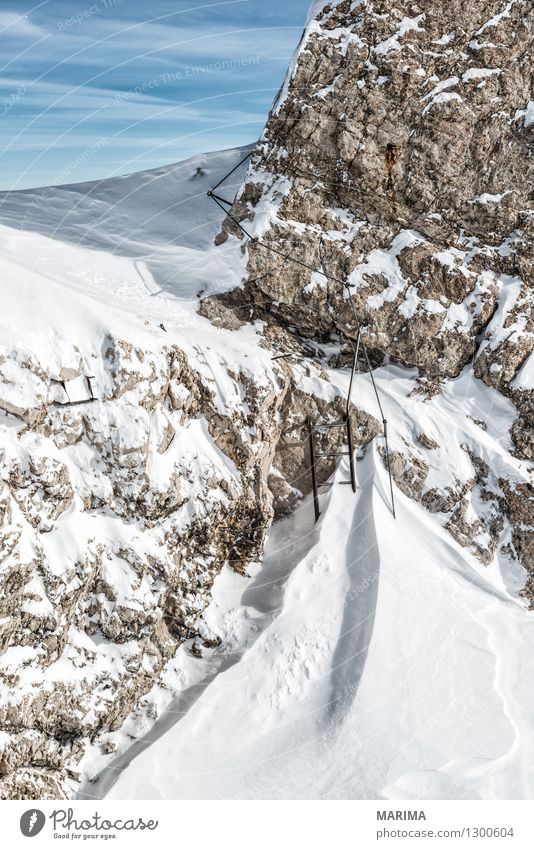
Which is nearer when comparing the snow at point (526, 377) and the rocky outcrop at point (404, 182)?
the snow at point (526, 377)

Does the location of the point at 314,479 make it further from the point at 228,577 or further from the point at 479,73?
the point at 479,73

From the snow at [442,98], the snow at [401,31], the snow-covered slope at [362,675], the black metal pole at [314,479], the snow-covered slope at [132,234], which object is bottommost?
the snow-covered slope at [362,675]

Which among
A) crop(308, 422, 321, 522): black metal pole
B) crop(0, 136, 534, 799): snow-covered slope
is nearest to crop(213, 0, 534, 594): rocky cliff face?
crop(0, 136, 534, 799): snow-covered slope

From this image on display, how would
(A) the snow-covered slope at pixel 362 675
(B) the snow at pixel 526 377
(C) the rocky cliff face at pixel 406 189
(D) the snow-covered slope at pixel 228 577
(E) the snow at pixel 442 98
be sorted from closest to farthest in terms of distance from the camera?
(A) the snow-covered slope at pixel 362 675 → (D) the snow-covered slope at pixel 228 577 → (B) the snow at pixel 526 377 → (C) the rocky cliff face at pixel 406 189 → (E) the snow at pixel 442 98

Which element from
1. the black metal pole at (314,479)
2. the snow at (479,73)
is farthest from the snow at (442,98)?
the black metal pole at (314,479)

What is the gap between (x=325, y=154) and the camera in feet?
93.4

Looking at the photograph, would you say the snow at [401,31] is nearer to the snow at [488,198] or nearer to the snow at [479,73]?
the snow at [479,73]

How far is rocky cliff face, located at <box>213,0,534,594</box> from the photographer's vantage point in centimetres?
2773

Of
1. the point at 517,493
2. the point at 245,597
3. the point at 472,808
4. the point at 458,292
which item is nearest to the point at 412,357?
the point at 458,292

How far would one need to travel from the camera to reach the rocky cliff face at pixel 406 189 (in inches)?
1092

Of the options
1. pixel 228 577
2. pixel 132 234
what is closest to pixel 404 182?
pixel 132 234

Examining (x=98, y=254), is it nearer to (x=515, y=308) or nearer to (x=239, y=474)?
(x=239, y=474)

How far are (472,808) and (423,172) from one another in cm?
2052

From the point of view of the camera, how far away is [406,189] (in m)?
28.5
